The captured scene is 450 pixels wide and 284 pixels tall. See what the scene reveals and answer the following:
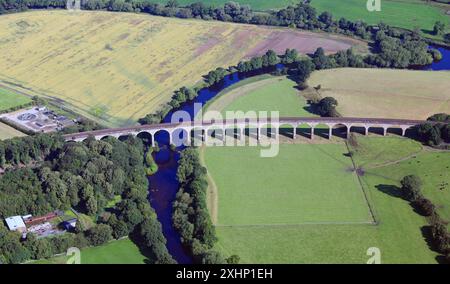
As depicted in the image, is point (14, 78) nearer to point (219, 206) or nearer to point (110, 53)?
point (110, 53)

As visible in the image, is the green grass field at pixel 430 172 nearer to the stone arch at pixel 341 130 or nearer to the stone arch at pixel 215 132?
the stone arch at pixel 341 130

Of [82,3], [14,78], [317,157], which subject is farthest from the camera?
[82,3]

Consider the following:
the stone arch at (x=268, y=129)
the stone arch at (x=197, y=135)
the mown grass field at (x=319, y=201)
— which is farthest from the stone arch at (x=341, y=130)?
the stone arch at (x=197, y=135)

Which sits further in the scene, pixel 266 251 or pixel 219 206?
pixel 219 206

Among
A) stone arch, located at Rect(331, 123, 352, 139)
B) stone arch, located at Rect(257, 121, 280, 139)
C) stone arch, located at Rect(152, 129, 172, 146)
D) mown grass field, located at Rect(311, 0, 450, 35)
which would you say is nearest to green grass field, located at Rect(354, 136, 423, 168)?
stone arch, located at Rect(331, 123, 352, 139)

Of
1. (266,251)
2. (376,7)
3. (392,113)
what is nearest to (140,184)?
(266,251)

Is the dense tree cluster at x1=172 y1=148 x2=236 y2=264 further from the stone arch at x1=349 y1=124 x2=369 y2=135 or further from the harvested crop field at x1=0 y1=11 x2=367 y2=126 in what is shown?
the stone arch at x1=349 y1=124 x2=369 y2=135
